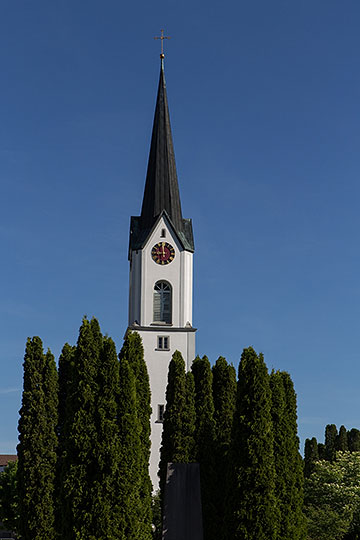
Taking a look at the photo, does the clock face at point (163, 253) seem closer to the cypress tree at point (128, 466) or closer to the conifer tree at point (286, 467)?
the conifer tree at point (286, 467)

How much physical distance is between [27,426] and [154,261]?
23610 mm

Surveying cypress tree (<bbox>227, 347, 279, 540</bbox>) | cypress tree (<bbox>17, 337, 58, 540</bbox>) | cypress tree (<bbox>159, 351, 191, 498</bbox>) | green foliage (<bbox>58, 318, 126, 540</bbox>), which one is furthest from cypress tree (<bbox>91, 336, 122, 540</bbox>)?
cypress tree (<bbox>159, 351, 191, 498</bbox>)

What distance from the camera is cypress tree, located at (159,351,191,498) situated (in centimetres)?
3831

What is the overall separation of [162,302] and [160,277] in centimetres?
183

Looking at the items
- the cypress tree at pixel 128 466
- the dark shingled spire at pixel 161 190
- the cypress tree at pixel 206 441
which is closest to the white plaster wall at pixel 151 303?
the dark shingled spire at pixel 161 190

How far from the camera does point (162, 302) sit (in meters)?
55.1

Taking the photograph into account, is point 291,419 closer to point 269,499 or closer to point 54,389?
point 269,499

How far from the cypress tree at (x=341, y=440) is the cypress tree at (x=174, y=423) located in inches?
1556

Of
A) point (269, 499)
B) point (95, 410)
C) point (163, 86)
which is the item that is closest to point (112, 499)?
point (95, 410)

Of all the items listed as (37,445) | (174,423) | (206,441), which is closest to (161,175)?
(174,423)

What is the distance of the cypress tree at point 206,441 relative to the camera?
118 ft

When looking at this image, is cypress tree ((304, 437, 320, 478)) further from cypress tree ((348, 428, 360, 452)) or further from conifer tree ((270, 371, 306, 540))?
conifer tree ((270, 371, 306, 540))

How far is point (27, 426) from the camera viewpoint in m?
33.7

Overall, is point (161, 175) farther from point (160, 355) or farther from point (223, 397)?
point (223, 397)
